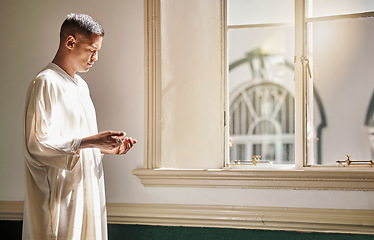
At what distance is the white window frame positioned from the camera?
2477 mm

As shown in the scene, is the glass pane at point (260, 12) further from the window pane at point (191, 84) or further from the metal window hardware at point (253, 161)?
the metal window hardware at point (253, 161)

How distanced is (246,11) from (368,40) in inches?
26.7

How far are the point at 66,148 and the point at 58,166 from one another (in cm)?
8

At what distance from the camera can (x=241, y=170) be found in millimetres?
2588

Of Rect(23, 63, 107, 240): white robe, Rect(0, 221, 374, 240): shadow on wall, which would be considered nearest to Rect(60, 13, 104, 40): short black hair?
Rect(23, 63, 107, 240): white robe

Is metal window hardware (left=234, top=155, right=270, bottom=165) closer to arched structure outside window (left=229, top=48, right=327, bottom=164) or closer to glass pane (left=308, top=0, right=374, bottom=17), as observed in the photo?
arched structure outside window (left=229, top=48, right=327, bottom=164)

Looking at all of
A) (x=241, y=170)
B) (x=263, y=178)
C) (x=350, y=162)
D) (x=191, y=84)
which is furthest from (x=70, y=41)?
(x=350, y=162)

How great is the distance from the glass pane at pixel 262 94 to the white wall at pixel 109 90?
301 millimetres

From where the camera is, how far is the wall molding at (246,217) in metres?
2.46

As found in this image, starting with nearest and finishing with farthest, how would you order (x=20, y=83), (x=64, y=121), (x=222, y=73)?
(x=64, y=121), (x=222, y=73), (x=20, y=83)

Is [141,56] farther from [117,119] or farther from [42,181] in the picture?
[42,181]

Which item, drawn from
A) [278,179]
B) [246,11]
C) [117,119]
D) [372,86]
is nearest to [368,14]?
[372,86]

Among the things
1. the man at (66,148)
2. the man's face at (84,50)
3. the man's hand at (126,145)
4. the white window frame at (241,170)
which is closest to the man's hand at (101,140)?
the man at (66,148)

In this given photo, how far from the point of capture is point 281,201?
8.45 feet
